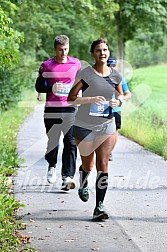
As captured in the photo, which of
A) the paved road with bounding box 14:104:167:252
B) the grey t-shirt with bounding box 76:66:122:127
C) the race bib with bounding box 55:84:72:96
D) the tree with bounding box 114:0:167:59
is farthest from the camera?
the tree with bounding box 114:0:167:59

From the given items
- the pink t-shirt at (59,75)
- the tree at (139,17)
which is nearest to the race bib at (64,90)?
the pink t-shirt at (59,75)

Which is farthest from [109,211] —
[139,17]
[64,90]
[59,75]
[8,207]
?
[139,17]

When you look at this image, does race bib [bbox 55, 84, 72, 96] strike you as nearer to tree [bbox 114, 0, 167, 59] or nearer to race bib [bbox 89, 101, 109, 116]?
race bib [bbox 89, 101, 109, 116]

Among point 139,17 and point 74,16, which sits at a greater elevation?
point 139,17

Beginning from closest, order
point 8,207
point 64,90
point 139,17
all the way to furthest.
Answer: point 8,207 < point 64,90 < point 139,17

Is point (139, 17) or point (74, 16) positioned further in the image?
point (74, 16)

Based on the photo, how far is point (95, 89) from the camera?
7648mm

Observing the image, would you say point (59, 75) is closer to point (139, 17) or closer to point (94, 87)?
point (94, 87)

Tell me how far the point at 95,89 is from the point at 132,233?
5.55 feet

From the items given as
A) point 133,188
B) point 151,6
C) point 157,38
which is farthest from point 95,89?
point 157,38

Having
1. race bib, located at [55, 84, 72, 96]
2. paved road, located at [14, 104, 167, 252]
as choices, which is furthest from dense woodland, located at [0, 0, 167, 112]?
paved road, located at [14, 104, 167, 252]

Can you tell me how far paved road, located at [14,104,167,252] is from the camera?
261 inches

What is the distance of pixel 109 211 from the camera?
8.16 metres

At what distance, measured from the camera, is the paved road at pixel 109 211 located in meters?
6.62
